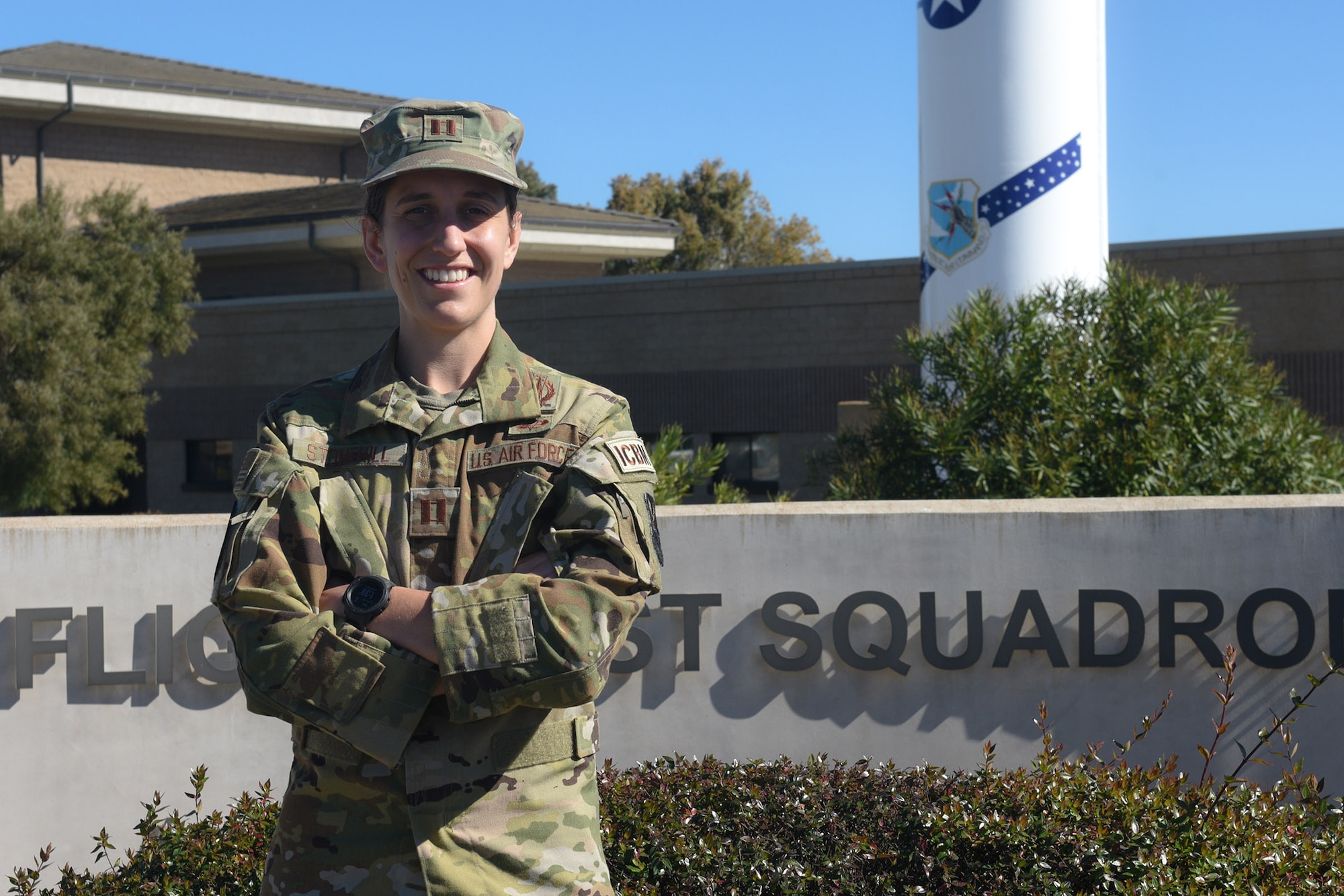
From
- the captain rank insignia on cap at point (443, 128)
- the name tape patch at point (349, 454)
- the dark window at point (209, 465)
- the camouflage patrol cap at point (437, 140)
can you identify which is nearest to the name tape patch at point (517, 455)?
the name tape patch at point (349, 454)

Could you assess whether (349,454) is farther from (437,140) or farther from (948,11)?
(948,11)

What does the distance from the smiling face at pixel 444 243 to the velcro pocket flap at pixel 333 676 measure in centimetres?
68

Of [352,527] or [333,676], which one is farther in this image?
[352,527]

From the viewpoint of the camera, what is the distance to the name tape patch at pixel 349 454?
8.36ft

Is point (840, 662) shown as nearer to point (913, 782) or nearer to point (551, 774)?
point (913, 782)

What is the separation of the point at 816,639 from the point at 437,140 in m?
3.36

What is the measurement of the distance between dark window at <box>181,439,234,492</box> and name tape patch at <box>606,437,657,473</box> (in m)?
23.8

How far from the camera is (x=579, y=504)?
2457mm

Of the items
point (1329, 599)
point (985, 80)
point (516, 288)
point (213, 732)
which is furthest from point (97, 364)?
point (1329, 599)

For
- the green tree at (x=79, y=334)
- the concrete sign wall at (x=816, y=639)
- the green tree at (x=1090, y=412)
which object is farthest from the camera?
the green tree at (x=79, y=334)

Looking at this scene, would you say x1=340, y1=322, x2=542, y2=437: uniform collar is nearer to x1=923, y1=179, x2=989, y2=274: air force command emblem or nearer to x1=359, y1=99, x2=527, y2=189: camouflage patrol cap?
x1=359, y1=99, x2=527, y2=189: camouflage patrol cap

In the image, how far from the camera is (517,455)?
2.53m

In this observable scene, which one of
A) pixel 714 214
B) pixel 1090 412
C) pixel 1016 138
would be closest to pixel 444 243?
pixel 1090 412

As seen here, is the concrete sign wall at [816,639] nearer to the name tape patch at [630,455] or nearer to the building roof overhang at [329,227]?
the name tape patch at [630,455]
